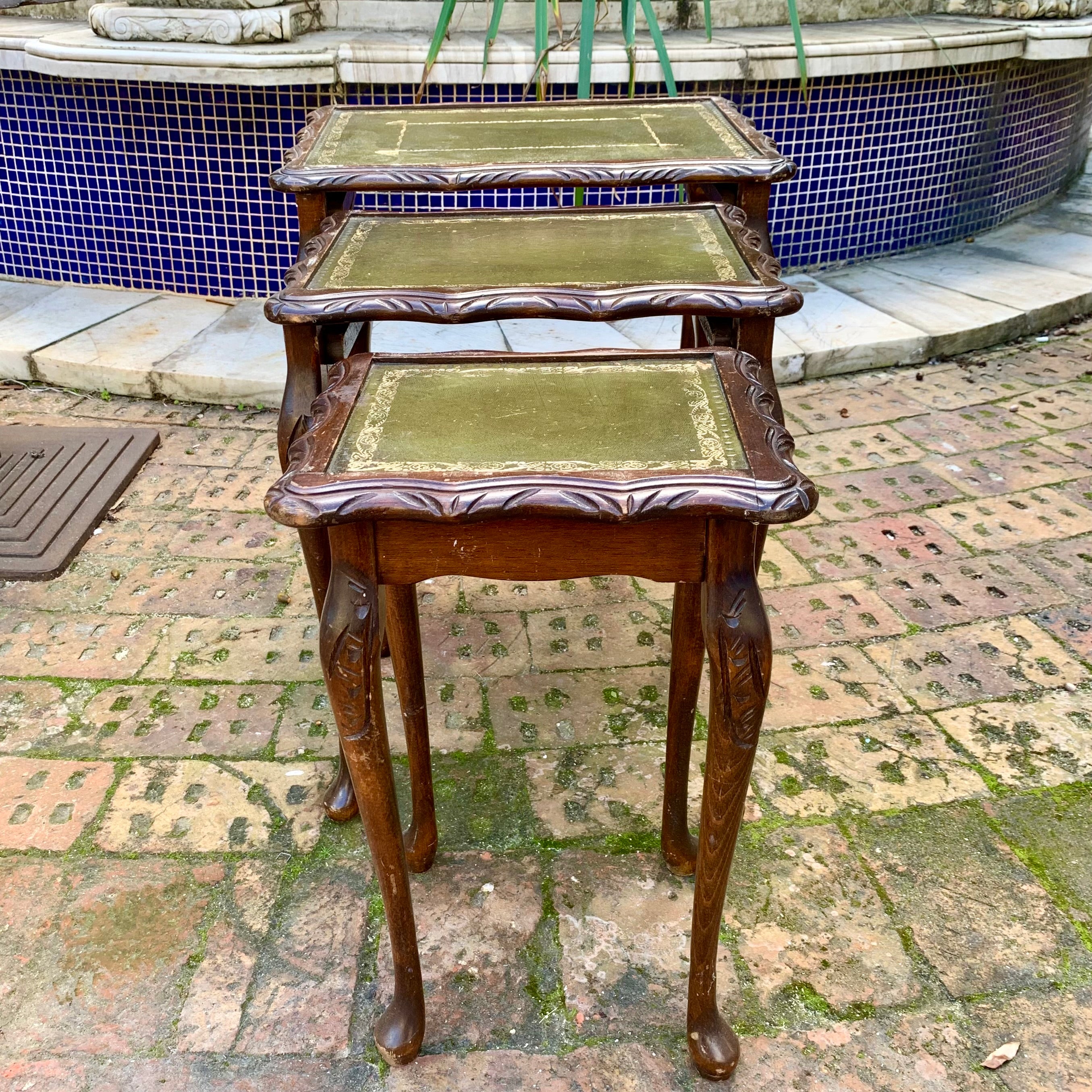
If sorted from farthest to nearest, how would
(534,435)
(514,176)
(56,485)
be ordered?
(56,485)
(514,176)
(534,435)

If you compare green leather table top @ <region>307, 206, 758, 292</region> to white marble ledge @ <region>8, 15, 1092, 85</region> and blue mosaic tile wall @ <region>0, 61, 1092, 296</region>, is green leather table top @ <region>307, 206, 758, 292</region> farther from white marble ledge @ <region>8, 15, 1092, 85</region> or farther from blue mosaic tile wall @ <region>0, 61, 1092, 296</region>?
blue mosaic tile wall @ <region>0, 61, 1092, 296</region>

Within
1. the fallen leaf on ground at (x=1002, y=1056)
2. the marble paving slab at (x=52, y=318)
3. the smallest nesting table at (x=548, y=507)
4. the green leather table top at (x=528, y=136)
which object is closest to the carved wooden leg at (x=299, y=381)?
the smallest nesting table at (x=548, y=507)

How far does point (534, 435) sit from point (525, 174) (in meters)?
0.91

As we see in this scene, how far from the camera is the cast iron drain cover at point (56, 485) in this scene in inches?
122

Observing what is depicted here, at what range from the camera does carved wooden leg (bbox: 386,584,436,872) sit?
6.41 feet

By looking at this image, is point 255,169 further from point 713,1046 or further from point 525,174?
point 713,1046

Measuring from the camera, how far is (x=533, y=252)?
2.07m

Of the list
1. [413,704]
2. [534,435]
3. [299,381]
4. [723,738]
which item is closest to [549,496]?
[534,435]

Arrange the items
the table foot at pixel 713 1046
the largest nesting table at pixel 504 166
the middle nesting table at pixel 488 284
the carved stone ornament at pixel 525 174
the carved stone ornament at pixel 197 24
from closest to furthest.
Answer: the table foot at pixel 713 1046 → the middle nesting table at pixel 488 284 → the largest nesting table at pixel 504 166 → the carved stone ornament at pixel 525 174 → the carved stone ornament at pixel 197 24

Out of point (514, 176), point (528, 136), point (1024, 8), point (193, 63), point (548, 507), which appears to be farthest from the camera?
point (1024, 8)

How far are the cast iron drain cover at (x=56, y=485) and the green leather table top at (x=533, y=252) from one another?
1480mm

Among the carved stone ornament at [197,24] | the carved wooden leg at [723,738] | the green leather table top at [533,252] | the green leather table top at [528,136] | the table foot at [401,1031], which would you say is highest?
the carved stone ornament at [197,24]

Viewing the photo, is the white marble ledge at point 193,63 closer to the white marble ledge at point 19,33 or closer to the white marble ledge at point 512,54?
the white marble ledge at point 512,54

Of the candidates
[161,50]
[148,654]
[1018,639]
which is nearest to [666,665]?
[1018,639]
